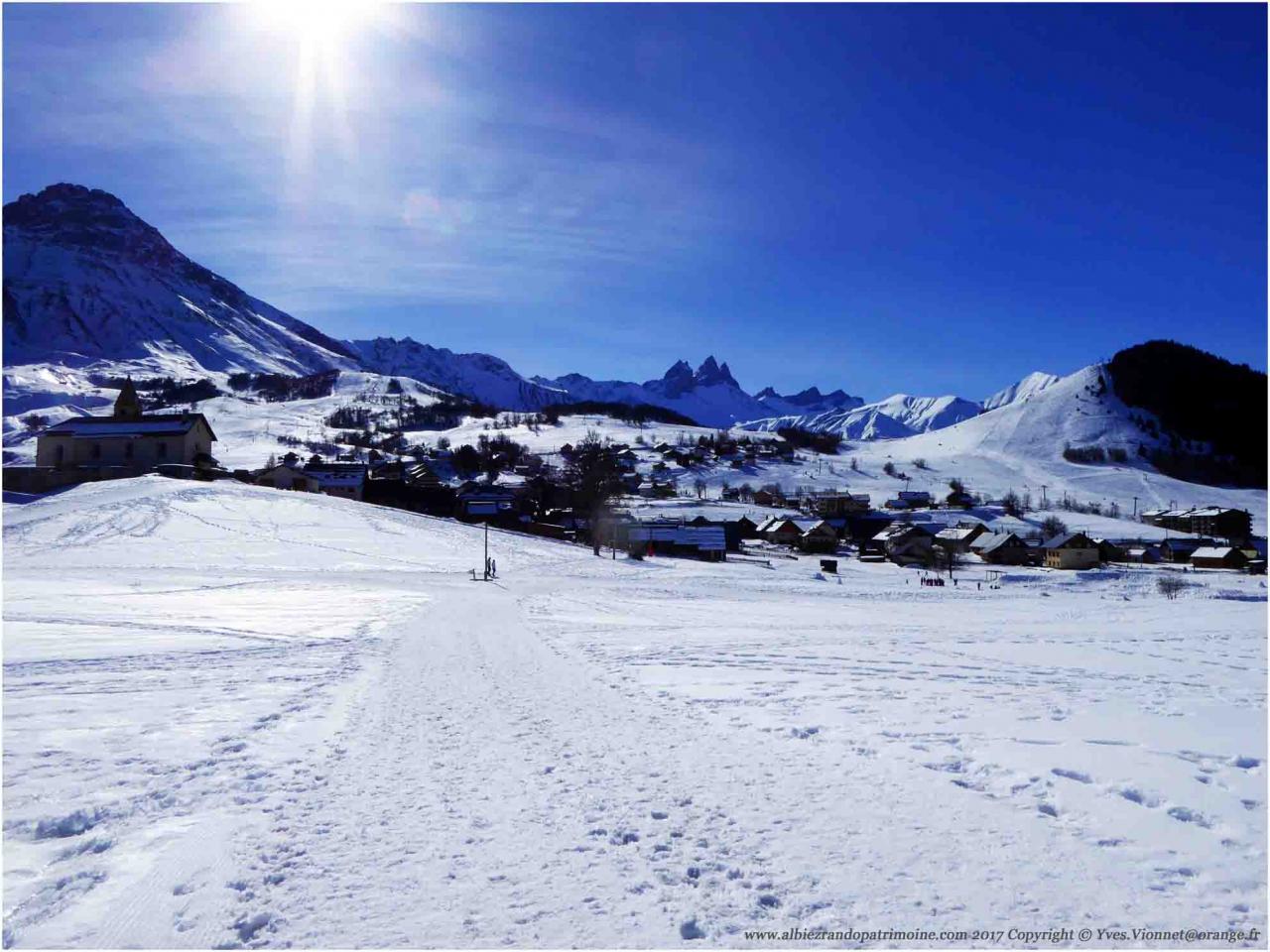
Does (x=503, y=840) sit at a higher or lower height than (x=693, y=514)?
higher

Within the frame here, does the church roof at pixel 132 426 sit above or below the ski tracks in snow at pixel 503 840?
above

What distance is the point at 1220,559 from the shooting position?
80.1 meters

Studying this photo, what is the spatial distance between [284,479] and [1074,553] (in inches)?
3476

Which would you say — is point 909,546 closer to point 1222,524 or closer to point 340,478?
point 1222,524

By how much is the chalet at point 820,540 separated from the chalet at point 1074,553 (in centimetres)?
2330

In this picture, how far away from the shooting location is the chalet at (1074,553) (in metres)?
79.5

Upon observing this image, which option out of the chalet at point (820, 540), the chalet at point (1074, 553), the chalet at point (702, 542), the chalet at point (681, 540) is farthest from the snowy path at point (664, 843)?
the chalet at point (1074, 553)

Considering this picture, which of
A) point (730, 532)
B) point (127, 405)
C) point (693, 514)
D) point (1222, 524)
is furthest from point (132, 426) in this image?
point (1222, 524)

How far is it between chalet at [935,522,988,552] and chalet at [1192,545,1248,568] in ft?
72.7

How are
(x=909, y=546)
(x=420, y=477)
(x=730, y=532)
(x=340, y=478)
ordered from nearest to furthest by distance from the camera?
(x=909, y=546), (x=730, y=532), (x=340, y=478), (x=420, y=477)

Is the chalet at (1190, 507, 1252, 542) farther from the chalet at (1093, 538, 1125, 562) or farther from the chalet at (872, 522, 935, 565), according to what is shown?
the chalet at (872, 522, 935, 565)

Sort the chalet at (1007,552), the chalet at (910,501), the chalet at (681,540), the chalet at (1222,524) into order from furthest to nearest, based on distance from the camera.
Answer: the chalet at (910,501) < the chalet at (1222,524) < the chalet at (1007,552) < the chalet at (681,540)

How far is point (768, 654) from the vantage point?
1702 centimetres

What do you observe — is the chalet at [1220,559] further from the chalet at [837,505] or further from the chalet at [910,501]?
the chalet at [910,501]
